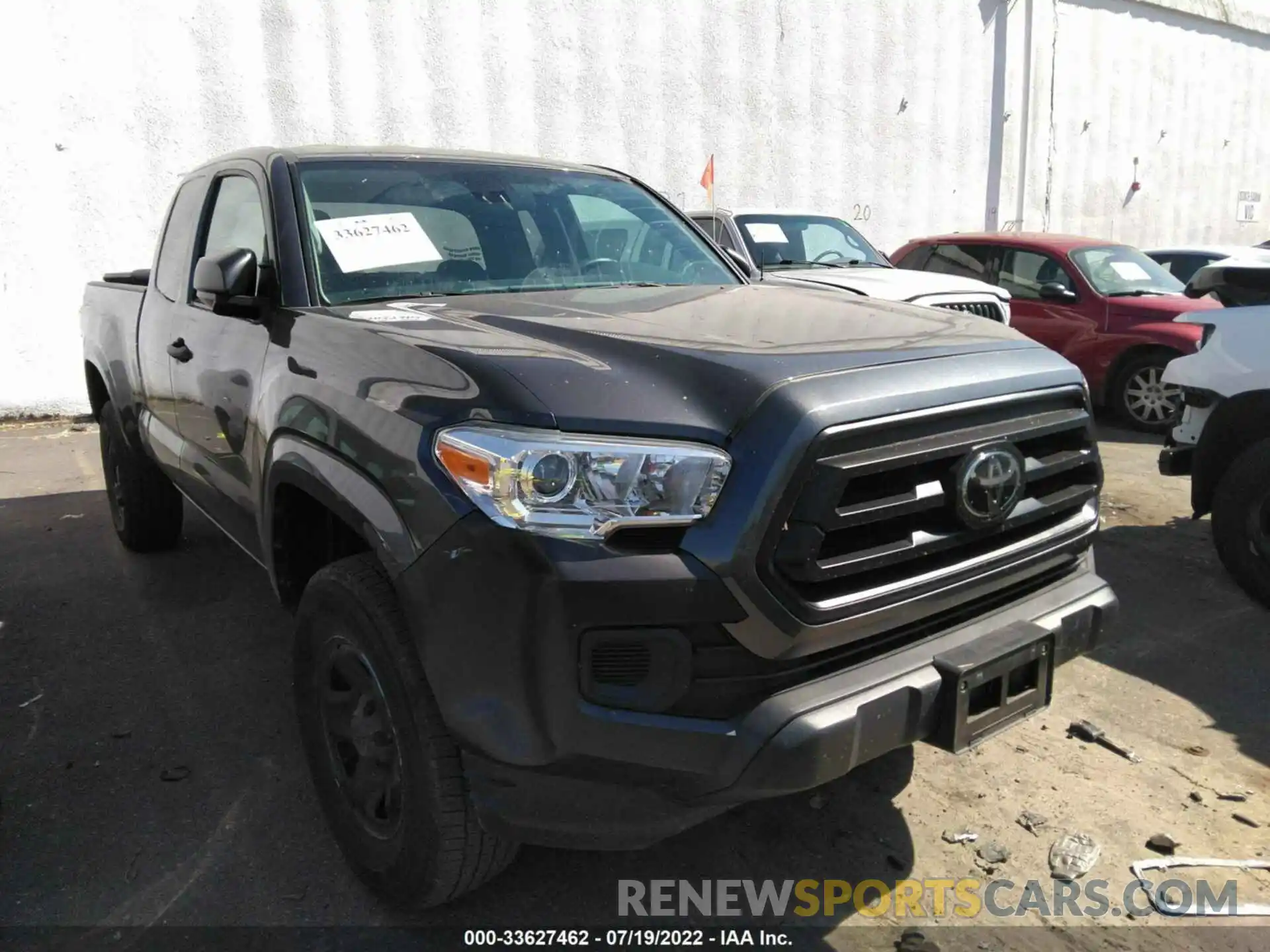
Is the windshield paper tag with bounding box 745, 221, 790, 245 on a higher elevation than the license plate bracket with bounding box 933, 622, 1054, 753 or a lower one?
higher

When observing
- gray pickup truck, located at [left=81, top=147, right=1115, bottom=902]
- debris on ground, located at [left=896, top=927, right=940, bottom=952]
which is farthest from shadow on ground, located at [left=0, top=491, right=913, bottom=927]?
gray pickup truck, located at [left=81, top=147, right=1115, bottom=902]

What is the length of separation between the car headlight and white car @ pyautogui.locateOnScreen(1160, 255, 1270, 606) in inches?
137

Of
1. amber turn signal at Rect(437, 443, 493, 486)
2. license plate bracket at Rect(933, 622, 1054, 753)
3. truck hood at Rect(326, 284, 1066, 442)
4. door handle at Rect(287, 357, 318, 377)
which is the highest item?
truck hood at Rect(326, 284, 1066, 442)

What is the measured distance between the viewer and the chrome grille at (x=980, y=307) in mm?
7109

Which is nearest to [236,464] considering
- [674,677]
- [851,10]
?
[674,677]

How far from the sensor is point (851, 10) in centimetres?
1279

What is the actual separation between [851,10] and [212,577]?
38.2 ft

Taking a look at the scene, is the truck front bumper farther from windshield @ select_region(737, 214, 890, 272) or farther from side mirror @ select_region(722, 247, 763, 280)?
windshield @ select_region(737, 214, 890, 272)

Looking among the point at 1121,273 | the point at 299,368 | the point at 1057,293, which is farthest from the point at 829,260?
the point at 299,368

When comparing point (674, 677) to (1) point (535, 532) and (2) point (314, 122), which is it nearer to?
(1) point (535, 532)

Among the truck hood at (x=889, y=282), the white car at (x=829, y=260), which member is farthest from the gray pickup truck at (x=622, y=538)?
the white car at (x=829, y=260)

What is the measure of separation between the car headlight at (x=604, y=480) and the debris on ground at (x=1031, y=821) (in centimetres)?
162

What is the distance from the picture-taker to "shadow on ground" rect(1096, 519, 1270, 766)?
339 centimetres

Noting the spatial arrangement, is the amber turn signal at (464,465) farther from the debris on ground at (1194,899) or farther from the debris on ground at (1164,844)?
the debris on ground at (1164,844)
